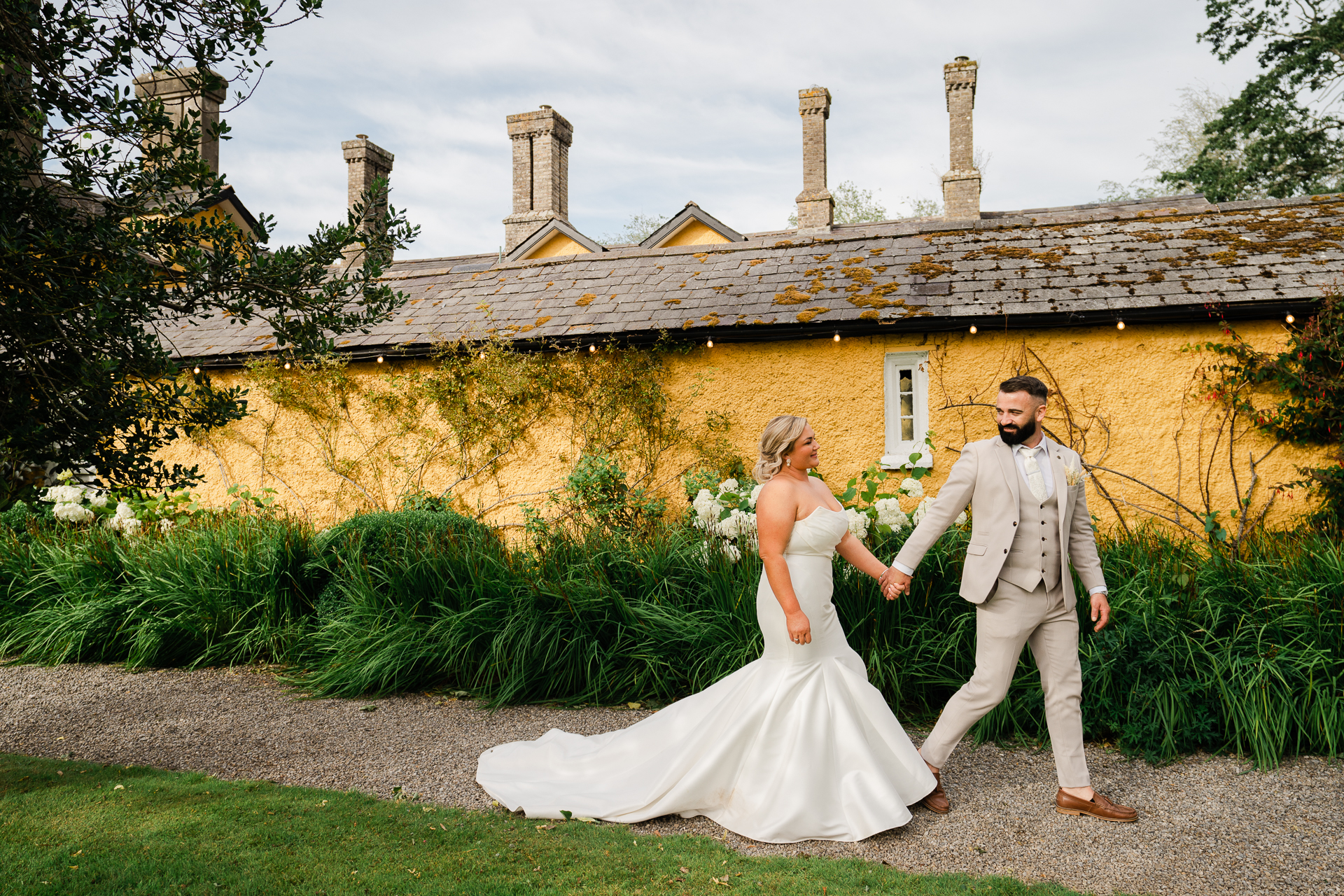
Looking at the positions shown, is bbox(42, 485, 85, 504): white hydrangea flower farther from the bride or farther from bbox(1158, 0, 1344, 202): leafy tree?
bbox(1158, 0, 1344, 202): leafy tree

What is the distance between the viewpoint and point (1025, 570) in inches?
159

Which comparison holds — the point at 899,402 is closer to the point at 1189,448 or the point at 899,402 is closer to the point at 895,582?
the point at 1189,448

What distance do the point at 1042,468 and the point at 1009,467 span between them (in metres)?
0.18

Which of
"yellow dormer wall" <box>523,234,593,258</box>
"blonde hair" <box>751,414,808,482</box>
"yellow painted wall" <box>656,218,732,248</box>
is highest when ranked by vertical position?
"yellow painted wall" <box>656,218,732,248</box>

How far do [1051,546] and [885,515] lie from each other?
2.50 metres

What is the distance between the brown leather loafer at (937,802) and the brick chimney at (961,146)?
2084cm

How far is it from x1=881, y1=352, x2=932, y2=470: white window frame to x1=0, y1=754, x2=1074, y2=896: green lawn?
6063mm

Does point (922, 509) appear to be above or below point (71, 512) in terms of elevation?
above

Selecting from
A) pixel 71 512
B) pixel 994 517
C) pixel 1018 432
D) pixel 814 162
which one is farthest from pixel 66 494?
pixel 814 162

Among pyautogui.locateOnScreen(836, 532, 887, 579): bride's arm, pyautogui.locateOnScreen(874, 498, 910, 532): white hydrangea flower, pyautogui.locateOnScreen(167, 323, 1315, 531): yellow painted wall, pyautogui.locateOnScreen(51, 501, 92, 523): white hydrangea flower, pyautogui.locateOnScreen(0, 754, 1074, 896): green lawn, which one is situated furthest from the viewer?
pyautogui.locateOnScreen(51, 501, 92, 523): white hydrangea flower

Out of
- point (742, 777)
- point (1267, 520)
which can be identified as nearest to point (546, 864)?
point (742, 777)

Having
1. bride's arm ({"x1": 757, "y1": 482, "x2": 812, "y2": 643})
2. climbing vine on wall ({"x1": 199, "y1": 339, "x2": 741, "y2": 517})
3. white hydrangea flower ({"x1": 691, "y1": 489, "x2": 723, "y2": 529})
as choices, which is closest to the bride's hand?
bride's arm ({"x1": 757, "y1": 482, "x2": 812, "y2": 643})

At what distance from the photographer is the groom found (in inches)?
160

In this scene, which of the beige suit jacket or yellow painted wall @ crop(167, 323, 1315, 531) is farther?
yellow painted wall @ crop(167, 323, 1315, 531)
